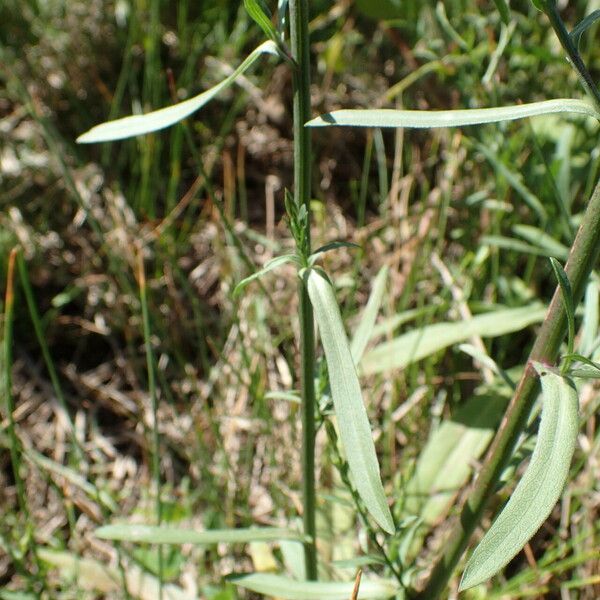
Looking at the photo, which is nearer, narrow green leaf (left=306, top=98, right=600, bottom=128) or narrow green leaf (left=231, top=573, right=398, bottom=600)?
narrow green leaf (left=306, top=98, right=600, bottom=128)

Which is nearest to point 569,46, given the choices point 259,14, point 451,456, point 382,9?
point 259,14

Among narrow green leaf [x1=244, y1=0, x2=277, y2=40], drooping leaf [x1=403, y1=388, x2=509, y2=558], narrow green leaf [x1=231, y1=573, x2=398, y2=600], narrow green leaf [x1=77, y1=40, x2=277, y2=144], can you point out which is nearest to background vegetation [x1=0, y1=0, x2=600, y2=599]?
drooping leaf [x1=403, y1=388, x2=509, y2=558]

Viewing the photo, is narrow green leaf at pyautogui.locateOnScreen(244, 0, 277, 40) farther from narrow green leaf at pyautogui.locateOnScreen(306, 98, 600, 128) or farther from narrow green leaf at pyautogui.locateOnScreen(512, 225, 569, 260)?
narrow green leaf at pyautogui.locateOnScreen(512, 225, 569, 260)

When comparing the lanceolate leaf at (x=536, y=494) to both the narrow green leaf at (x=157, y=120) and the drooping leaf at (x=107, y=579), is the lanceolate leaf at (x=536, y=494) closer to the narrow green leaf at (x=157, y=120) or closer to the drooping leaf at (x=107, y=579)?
the narrow green leaf at (x=157, y=120)

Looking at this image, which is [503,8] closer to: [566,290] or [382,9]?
[566,290]

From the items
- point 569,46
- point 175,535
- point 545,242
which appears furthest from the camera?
point 545,242

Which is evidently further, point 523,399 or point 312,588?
point 312,588
